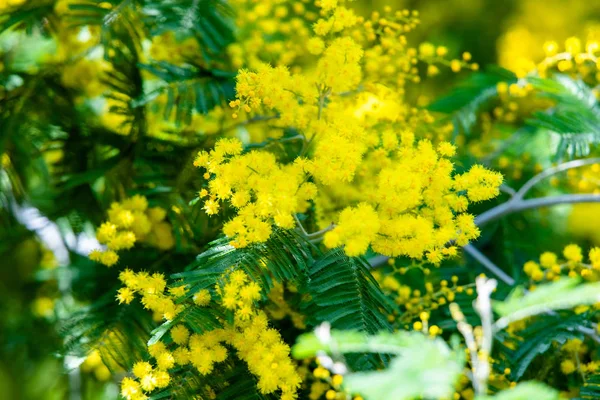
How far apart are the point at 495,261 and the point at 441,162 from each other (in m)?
0.92

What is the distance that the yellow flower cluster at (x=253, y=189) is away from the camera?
1.18 metres

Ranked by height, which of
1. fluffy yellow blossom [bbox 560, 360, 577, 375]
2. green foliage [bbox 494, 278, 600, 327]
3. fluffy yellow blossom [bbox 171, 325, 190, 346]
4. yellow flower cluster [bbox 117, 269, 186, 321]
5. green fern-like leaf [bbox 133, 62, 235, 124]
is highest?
green foliage [bbox 494, 278, 600, 327]

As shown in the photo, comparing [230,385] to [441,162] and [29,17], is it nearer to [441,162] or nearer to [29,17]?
[441,162]

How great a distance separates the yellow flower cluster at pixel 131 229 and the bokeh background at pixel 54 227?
0.82 ft

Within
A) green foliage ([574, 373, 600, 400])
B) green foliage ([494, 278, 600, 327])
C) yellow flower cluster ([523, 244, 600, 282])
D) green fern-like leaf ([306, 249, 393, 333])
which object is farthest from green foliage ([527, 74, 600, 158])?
green foliage ([494, 278, 600, 327])

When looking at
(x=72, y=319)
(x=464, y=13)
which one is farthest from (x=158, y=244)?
(x=464, y=13)

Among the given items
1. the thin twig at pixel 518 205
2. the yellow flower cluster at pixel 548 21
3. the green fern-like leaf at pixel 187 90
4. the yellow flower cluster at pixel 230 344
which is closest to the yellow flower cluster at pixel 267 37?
the green fern-like leaf at pixel 187 90

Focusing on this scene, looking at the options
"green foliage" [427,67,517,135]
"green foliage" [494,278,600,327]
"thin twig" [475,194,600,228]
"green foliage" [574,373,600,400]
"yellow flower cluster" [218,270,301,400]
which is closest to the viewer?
"green foliage" [494,278,600,327]

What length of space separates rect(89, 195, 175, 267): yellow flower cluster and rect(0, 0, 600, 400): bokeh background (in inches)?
9.8

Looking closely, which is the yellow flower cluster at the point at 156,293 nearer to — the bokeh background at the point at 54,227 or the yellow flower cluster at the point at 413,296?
the bokeh background at the point at 54,227

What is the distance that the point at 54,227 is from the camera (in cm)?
188

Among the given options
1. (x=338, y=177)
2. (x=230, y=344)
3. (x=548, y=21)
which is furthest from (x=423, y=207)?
(x=548, y=21)

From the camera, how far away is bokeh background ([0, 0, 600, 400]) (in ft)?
6.14

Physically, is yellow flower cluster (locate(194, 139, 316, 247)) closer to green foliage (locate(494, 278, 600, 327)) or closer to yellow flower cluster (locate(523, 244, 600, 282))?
green foliage (locate(494, 278, 600, 327))
